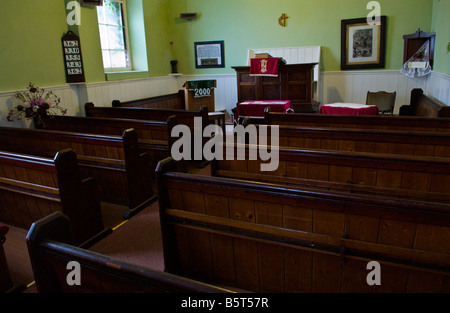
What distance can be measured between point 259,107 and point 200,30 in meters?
3.21

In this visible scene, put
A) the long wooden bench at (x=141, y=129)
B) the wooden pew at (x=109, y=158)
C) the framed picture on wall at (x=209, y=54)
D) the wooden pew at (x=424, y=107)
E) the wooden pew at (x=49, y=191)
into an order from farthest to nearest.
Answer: the framed picture on wall at (x=209, y=54) → the long wooden bench at (x=141, y=129) → the wooden pew at (x=424, y=107) → the wooden pew at (x=109, y=158) → the wooden pew at (x=49, y=191)

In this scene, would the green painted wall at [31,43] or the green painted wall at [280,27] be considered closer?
the green painted wall at [31,43]

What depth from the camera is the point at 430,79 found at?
591 cm

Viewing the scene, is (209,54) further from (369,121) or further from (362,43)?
(369,121)

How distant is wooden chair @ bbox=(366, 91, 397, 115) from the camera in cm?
629

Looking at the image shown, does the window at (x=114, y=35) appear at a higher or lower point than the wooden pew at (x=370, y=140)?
higher

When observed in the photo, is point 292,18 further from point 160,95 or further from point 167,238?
point 167,238

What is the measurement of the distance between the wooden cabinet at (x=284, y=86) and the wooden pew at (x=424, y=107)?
63.7 inches

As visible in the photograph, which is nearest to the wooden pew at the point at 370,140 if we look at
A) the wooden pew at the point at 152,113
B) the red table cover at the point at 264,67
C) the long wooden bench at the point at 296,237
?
the wooden pew at the point at 152,113

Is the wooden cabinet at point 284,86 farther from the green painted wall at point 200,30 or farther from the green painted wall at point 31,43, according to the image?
the green painted wall at point 31,43

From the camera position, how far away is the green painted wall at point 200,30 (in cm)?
461

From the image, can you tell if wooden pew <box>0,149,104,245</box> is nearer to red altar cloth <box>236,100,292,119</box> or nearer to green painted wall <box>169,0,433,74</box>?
red altar cloth <box>236,100,292,119</box>

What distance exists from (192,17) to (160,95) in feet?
6.52

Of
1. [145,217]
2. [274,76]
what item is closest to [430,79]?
[274,76]
